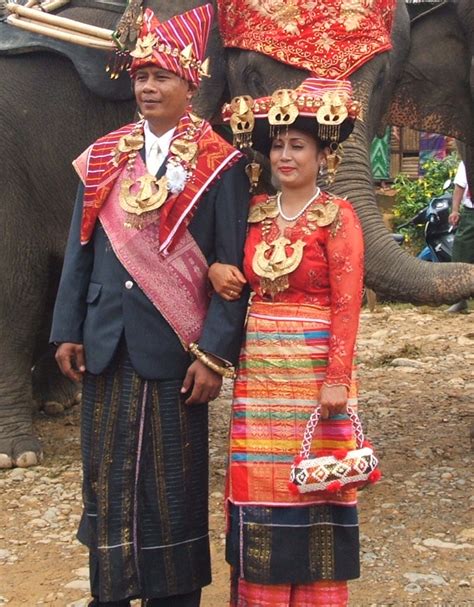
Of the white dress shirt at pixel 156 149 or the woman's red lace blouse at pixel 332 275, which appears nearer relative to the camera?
the woman's red lace blouse at pixel 332 275

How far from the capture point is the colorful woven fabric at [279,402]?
2738 millimetres

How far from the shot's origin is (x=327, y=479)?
2676 mm

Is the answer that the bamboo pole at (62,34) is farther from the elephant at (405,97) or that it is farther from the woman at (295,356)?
the woman at (295,356)

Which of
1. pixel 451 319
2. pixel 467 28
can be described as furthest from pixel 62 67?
pixel 451 319

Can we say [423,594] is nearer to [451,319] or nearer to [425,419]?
[425,419]

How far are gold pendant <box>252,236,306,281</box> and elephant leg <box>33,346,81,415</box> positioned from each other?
10.6 feet

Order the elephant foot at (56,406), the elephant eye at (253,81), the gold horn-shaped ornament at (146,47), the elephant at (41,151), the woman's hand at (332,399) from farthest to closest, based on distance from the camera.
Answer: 1. the elephant foot at (56,406)
2. the elephant at (41,151)
3. the elephant eye at (253,81)
4. the gold horn-shaped ornament at (146,47)
5. the woman's hand at (332,399)

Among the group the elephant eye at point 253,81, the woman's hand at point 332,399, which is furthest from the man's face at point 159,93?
the elephant eye at point 253,81

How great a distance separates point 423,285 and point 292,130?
1.03 meters

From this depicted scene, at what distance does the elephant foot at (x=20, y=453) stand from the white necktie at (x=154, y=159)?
94.9 inches

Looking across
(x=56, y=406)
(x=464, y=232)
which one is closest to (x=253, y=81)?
(x=56, y=406)

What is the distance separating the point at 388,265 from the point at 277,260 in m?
1.02

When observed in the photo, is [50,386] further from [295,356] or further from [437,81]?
[295,356]

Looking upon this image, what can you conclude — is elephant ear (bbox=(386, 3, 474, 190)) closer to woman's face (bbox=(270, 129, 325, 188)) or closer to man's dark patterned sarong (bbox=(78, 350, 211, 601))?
woman's face (bbox=(270, 129, 325, 188))
